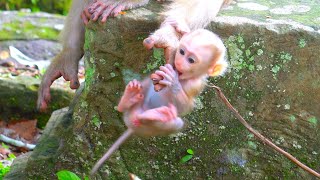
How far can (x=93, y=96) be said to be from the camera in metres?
5.13

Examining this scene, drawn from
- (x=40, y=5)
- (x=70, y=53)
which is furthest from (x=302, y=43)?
(x=40, y=5)

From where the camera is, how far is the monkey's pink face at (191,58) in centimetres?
348

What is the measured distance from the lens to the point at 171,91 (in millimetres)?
3549

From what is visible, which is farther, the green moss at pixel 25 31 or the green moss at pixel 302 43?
the green moss at pixel 25 31

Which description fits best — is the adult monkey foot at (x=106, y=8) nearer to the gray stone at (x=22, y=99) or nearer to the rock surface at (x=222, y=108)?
the rock surface at (x=222, y=108)

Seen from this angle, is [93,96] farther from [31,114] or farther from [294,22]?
[31,114]

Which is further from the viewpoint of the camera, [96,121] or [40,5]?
[40,5]

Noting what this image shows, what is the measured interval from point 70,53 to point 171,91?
245 centimetres

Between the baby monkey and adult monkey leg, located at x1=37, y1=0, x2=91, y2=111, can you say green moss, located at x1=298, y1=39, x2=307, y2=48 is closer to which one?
the baby monkey

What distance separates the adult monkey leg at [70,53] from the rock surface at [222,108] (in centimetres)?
65

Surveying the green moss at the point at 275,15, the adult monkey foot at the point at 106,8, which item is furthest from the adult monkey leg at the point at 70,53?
the green moss at the point at 275,15

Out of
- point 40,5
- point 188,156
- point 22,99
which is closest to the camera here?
point 188,156

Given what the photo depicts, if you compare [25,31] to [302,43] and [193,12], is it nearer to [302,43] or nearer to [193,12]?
[193,12]

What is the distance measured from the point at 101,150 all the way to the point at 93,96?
1.39 ft
